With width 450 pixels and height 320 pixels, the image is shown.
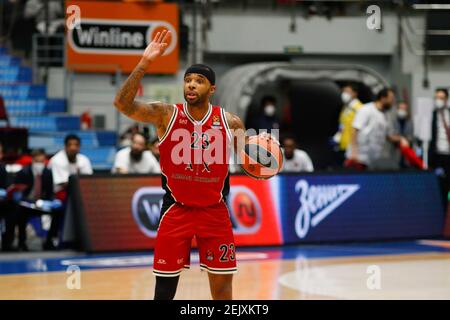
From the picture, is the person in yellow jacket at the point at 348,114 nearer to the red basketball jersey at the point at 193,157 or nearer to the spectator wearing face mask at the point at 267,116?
the spectator wearing face mask at the point at 267,116

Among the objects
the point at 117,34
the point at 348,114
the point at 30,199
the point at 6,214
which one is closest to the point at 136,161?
the point at 30,199

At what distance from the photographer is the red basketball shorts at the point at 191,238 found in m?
7.52

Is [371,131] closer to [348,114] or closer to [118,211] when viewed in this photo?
[348,114]

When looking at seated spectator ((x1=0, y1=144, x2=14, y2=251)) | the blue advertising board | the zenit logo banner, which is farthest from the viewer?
the zenit logo banner

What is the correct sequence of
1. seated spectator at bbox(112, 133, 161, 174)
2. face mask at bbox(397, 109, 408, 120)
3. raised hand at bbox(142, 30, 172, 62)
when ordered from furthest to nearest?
face mask at bbox(397, 109, 408, 120) → seated spectator at bbox(112, 133, 161, 174) → raised hand at bbox(142, 30, 172, 62)

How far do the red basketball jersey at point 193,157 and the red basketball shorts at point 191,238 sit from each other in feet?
0.28

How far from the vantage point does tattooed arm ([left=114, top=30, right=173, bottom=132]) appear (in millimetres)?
7113

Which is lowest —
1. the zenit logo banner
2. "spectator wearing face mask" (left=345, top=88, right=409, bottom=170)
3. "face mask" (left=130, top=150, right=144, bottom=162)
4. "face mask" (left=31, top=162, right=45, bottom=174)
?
"face mask" (left=31, top=162, right=45, bottom=174)

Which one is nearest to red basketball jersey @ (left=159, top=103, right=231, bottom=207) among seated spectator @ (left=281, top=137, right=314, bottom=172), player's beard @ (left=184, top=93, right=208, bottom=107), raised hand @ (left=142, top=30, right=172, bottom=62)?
player's beard @ (left=184, top=93, right=208, bottom=107)

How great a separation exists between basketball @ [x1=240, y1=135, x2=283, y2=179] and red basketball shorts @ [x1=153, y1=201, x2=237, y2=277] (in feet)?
1.43

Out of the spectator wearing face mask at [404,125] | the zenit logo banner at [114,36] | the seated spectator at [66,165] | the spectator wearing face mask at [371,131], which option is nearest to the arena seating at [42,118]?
the zenit logo banner at [114,36]

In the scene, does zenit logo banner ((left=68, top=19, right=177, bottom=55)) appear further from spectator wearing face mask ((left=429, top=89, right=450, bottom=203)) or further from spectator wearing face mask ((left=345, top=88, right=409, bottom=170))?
spectator wearing face mask ((left=345, top=88, right=409, bottom=170))

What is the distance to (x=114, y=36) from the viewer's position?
2209 cm
